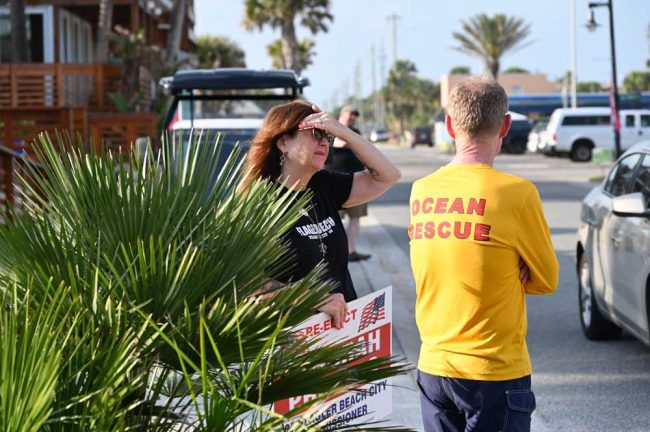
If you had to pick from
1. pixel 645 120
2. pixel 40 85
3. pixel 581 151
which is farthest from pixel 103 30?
pixel 645 120

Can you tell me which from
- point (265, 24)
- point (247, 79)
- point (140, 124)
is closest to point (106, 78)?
point (140, 124)

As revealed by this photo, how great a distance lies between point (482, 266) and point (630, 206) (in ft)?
12.2

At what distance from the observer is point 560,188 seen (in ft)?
90.6

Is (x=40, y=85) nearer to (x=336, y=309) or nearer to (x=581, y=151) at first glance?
(x=336, y=309)

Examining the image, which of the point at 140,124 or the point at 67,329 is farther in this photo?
the point at 140,124

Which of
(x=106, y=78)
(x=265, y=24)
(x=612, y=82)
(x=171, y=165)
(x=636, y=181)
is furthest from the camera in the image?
(x=265, y=24)

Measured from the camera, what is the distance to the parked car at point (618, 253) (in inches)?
279

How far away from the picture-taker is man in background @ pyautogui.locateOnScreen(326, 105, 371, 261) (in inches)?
475

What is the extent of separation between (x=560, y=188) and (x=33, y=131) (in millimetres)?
12511

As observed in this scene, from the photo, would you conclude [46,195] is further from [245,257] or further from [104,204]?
[245,257]

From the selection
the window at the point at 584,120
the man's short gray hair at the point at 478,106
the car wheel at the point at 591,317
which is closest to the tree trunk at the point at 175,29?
the window at the point at 584,120

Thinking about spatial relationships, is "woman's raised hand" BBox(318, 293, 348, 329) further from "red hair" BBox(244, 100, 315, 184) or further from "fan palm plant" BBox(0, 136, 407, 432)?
"red hair" BBox(244, 100, 315, 184)

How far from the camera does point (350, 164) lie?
1239 centimetres

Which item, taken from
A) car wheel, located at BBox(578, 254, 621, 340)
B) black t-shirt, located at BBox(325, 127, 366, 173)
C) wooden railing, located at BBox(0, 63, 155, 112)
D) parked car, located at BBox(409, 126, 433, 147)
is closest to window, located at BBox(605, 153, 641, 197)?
car wheel, located at BBox(578, 254, 621, 340)
